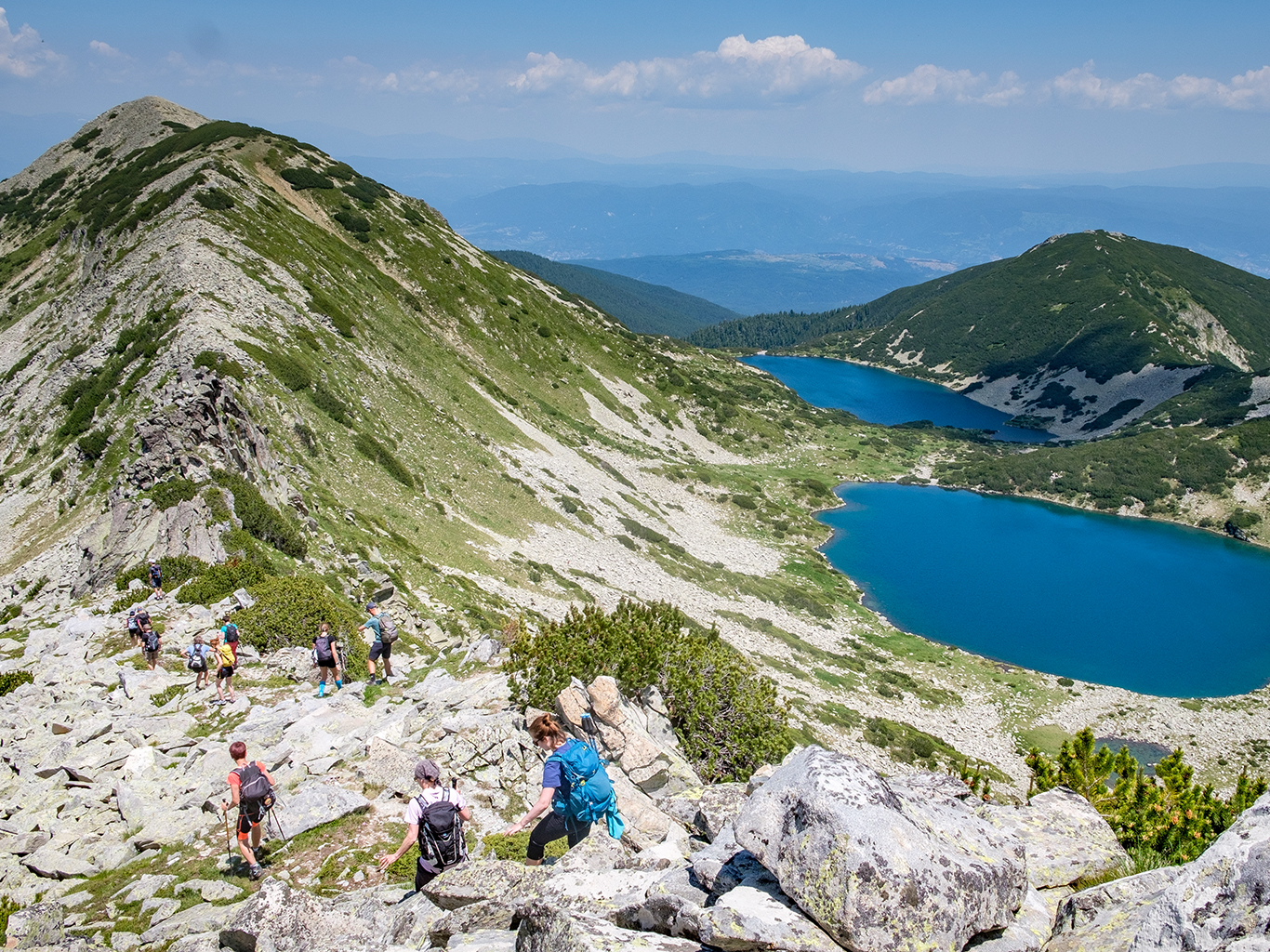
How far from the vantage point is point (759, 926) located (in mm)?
7438

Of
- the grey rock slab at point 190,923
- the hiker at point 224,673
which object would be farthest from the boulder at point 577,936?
the hiker at point 224,673

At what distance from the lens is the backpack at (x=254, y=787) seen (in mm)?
13438

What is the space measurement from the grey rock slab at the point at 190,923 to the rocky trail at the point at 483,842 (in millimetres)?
51

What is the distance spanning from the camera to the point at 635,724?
61.3ft

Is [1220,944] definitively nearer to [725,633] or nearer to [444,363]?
[725,633]

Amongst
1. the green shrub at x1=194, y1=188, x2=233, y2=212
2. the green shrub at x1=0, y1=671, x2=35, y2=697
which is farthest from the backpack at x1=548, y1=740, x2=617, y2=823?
the green shrub at x1=194, y1=188, x2=233, y2=212

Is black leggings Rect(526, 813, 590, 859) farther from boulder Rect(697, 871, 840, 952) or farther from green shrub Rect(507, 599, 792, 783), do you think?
green shrub Rect(507, 599, 792, 783)

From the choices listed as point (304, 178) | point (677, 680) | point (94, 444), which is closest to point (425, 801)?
point (677, 680)

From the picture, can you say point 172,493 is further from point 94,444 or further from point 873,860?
point 873,860

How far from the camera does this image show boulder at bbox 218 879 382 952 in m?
10.1

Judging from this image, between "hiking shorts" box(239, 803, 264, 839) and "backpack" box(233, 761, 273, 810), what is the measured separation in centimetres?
9

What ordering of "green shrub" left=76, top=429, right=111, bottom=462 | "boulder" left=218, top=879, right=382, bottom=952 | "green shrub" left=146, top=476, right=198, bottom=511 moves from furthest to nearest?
"green shrub" left=76, top=429, right=111, bottom=462
"green shrub" left=146, top=476, right=198, bottom=511
"boulder" left=218, top=879, right=382, bottom=952

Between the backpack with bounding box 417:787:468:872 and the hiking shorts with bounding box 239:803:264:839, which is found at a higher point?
the backpack with bounding box 417:787:468:872

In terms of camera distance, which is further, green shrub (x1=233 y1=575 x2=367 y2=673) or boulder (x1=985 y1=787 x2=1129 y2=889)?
green shrub (x1=233 y1=575 x2=367 y2=673)
